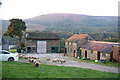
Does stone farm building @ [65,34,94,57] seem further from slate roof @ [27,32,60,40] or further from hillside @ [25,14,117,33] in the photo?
hillside @ [25,14,117,33]

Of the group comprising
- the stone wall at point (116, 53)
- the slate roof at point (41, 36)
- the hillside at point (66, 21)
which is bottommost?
the stone wall at point (116, 53)

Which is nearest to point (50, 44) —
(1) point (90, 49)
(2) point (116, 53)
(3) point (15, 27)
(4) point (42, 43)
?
(4) point (42, 43)

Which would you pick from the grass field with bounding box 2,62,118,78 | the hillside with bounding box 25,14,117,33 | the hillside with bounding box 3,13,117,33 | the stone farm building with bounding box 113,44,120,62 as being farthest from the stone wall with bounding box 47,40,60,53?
the hillside with bounding box 25,14,117,33

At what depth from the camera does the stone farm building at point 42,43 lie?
4659 centimetres

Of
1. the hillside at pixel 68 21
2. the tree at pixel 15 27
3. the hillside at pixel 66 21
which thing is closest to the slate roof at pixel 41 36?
the tree at pixel 15 27

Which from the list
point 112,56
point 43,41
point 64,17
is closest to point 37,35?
point 43,41

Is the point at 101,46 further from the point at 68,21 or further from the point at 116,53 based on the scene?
the point at 68,21

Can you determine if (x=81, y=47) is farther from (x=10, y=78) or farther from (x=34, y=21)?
(x=34, y=21)

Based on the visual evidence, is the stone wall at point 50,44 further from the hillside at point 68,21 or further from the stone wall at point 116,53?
the hillside at point 68,21

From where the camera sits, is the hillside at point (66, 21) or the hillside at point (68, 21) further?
the hillside at point (68, 21)

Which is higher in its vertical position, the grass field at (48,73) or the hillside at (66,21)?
the hillside at (66,21)

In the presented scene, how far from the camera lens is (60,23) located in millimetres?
102250

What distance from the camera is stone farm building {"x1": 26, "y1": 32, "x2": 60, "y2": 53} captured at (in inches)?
1834

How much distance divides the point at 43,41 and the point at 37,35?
2.59 metres
